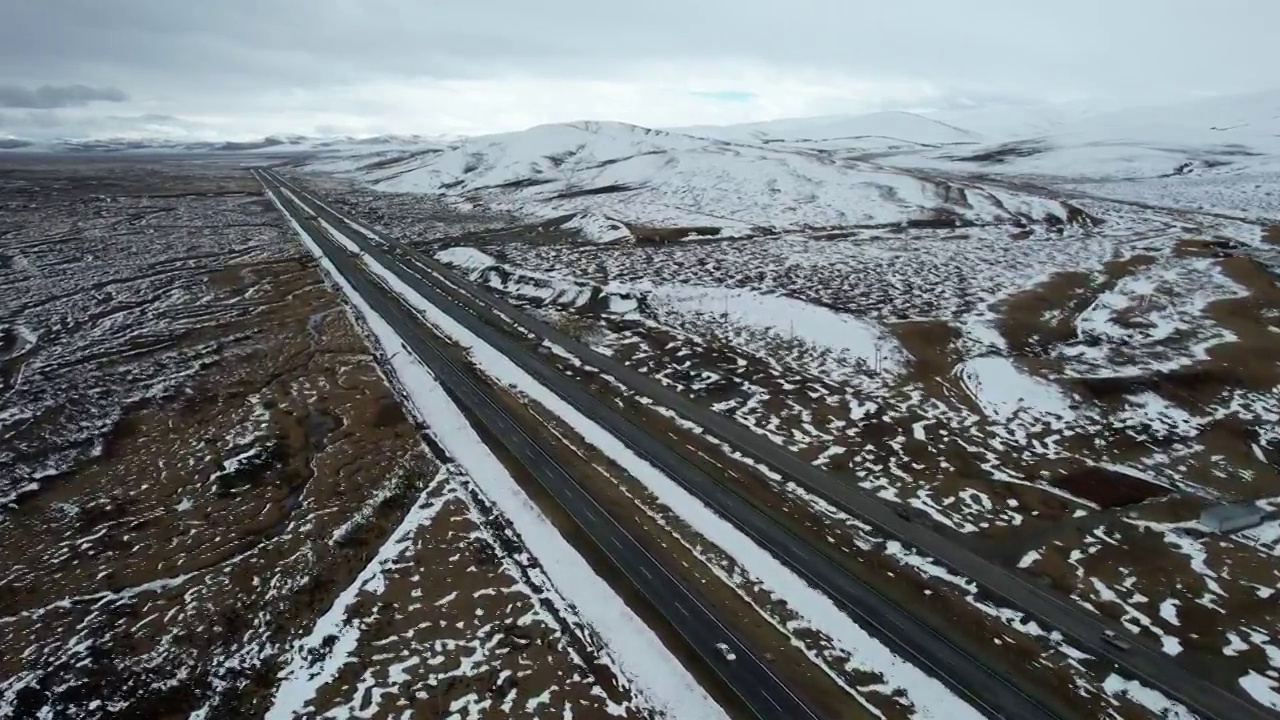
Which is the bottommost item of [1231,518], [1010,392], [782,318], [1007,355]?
[1231,518]

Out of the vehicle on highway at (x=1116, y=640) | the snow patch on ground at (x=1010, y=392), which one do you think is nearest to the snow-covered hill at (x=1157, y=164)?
the snow patch on ground at (x=1010, y=392)

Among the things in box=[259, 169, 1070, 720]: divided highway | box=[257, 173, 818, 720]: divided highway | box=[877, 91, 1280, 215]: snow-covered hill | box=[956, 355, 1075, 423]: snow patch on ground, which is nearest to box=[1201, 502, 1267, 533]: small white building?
box=[956, 355, 1075, 423]: snow patch on ground

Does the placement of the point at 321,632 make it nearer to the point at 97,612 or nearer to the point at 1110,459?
the point at 97,612

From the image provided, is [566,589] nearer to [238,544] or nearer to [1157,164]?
[238,544]

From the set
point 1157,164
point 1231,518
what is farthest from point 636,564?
point 1157,164

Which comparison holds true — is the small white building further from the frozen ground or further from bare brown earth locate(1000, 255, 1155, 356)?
bare brown earth locate(1000, 255, 1155, 356)

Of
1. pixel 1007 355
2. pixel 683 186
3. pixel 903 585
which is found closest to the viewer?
pixel 903 585

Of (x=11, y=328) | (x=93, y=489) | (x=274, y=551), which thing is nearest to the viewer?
(x=274, y=551)

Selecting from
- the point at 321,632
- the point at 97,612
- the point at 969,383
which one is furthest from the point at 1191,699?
the point at 97,612
